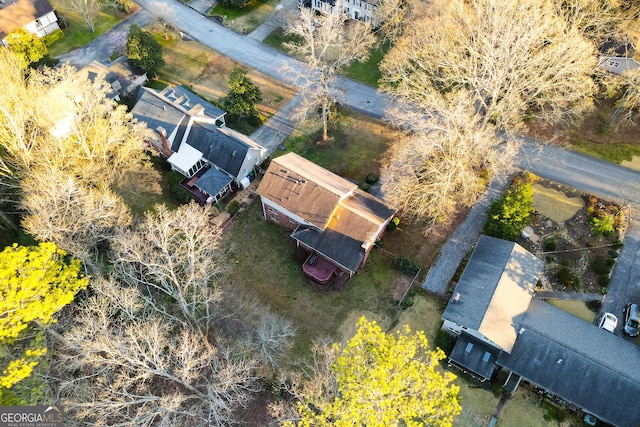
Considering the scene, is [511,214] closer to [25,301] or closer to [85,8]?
[25,301]

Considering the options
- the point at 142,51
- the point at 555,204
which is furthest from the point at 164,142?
the point at 555,204

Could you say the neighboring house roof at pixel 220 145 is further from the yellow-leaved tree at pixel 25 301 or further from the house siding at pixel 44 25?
the house siding at pixel 44 25

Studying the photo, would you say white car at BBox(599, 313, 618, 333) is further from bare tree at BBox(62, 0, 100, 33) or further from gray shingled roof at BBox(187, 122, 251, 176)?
bare tree at BBox(62, 0, 100, 33)

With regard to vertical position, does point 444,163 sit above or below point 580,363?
above

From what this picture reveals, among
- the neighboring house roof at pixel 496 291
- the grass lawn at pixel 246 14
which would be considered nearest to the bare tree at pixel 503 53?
the neighboring house roof at pixel 496 291

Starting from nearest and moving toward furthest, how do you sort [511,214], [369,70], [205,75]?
[511,214] → [369,70] → [205,75]

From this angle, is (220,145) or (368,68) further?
(368,68)
